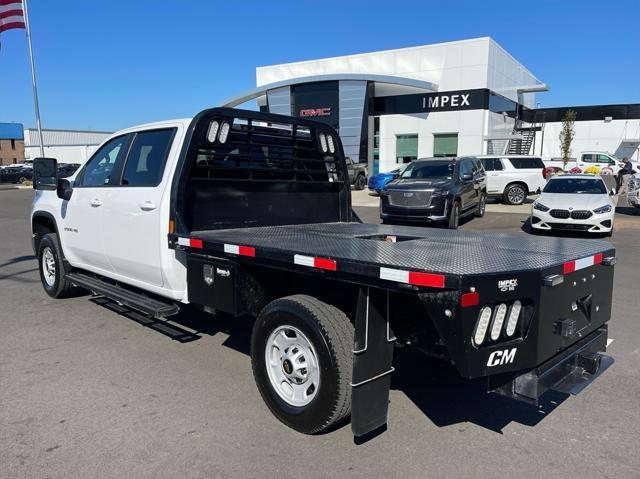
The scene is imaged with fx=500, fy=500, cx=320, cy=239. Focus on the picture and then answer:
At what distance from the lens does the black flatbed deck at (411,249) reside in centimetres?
276

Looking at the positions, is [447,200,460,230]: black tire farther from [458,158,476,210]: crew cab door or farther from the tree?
the tree

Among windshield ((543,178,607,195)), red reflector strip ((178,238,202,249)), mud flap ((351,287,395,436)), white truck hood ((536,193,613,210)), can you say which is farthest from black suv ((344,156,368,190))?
mud flap ((351,287,395,436))

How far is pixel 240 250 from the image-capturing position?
352 cm

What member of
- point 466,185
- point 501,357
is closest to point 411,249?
point 501,357

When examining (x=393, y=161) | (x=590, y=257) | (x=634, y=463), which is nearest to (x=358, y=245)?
(x=590, y=257)

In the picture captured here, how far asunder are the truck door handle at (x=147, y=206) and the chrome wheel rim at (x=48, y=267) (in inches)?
103

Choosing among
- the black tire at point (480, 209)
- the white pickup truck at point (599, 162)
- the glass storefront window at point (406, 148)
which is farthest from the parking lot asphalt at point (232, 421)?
the white pickup truck at point (599, 162)

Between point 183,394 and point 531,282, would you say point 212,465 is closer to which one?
point 183,394

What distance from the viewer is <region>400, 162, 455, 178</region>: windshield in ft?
45.9

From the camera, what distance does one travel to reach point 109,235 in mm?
5109

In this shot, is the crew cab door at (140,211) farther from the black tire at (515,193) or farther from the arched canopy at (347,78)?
the arched canopy at (347,78)

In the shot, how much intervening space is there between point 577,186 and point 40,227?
12239 millimetres

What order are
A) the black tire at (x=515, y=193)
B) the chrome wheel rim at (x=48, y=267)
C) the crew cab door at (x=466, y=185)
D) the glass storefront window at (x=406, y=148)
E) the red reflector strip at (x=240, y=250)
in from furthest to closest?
the glass storefront window at (x=406, y=148) < the black tire at (x=515, y=193) < the crew cab door at (x=466, y=185) < the chrome wheel rim at (x=48, y=267) < the red reflector strip at (x=240, y=250)

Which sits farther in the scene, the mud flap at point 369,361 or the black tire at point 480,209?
the black tire at point 480,209
